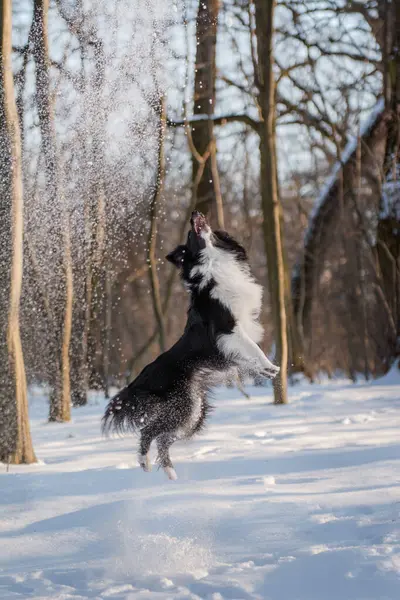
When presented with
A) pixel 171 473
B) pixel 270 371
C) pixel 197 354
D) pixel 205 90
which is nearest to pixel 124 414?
pixel 171 473

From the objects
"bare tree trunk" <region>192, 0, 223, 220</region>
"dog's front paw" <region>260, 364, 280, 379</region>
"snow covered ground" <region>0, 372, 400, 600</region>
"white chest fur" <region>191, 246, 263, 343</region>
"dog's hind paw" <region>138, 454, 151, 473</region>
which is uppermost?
"bare tree trunk" <region>192, 0, 223, 220</region>

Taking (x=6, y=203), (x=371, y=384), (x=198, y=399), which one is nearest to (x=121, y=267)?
(x=371, y=384)

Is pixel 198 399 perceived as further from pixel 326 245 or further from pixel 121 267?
pixel 326 245

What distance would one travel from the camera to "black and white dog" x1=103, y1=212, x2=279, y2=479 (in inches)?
208

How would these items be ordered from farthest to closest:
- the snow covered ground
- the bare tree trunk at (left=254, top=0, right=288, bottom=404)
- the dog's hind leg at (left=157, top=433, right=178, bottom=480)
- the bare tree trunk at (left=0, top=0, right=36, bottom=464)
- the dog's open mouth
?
the bare tree trunk at (left=254, top=0, right=288, bottom=404) → the bare tree trunk at (left=0, top=0, right=36, bottom=464) → the dog's hind leg at (left=157, top=433, right=178, bottom=480) → the dog's open mouth → the snow covered ground

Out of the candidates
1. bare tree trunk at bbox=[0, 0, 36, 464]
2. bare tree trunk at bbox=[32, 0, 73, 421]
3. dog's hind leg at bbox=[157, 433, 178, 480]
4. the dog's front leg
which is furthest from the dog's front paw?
bare tree trunk at bbox=[32, 0, 73, 421]

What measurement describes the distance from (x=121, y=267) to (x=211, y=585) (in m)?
10.1

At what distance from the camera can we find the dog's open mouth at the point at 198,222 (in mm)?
5344

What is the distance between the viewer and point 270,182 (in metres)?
8.73

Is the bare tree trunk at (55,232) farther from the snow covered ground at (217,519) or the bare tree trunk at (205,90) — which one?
the snow covered ground at (217,519)

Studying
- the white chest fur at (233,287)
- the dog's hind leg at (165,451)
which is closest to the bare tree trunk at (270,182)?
the white chest fur at (233,287)

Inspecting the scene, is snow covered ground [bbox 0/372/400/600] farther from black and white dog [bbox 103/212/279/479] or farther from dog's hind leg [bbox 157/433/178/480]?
black and white dog [bbox 103/212/279/479]

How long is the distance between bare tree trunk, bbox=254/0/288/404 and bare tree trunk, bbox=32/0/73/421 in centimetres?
238

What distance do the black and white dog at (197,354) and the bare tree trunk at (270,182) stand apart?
10.2ft
